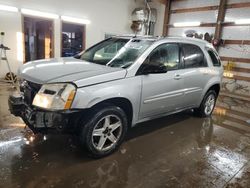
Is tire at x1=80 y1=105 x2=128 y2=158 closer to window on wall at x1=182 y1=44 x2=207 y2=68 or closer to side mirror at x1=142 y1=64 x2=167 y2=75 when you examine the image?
side mirror at x1=142 y1=64 x2=167 y2=75

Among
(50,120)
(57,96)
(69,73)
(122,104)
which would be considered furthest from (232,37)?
(50,120)

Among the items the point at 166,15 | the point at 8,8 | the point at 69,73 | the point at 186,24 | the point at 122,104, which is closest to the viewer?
the point at 69,73

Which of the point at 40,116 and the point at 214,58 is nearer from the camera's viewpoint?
the point at 40,116

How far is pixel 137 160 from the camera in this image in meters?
2.58

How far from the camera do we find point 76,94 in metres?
2.16

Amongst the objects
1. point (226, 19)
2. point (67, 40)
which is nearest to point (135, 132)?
point (67, 40)

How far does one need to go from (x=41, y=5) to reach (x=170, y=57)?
5.41m

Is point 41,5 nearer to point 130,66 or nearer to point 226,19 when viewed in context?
point 130,66

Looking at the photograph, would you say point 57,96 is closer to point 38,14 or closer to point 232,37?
point 38,14

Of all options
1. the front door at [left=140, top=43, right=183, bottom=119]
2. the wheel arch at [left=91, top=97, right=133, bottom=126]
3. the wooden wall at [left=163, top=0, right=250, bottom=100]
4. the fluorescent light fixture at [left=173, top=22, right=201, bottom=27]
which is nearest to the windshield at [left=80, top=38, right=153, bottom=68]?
the front door at [left=140, top=43, right=183, bottom=119]

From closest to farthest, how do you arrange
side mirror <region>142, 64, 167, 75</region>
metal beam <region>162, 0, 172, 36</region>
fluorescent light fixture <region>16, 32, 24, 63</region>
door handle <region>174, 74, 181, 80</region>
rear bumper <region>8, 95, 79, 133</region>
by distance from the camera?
1. rear bumper <region>8, 95, 79, 133</region>
2. side mirror <region>142, 64, 167, 75</region>
3. door handle <region>174, 74, 181, 80</region>
4. fluorescent light fixture <region>16, 32, 24, 63</region>
5. metal beam <region>162, 0, 172, 36</region>

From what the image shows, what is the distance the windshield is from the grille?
932 millimetres

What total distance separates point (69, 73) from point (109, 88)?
469mm

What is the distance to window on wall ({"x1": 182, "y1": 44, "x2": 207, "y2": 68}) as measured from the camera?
135 inches
